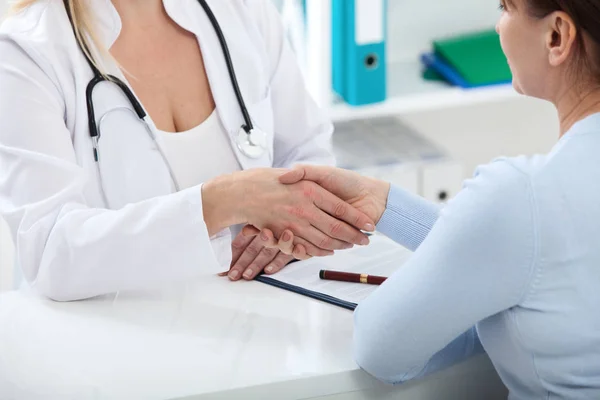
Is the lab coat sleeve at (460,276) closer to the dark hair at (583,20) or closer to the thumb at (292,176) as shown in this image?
the dark hair at (583,20)

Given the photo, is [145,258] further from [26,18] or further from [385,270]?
[26,18]

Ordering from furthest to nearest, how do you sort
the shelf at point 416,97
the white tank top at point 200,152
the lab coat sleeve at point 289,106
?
the shelf at point 416,97 < the lab coat sleeve at point 289,106 < the white tank top at point 200,152

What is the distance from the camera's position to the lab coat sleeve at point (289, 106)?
1.71 m

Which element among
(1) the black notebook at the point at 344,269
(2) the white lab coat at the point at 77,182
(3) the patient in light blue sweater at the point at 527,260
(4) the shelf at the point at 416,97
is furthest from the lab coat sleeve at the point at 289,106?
(3) the patient in light blue sweater at the point at 527,260

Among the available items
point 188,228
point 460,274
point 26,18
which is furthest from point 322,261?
point 26,18

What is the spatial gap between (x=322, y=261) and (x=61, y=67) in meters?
0.54

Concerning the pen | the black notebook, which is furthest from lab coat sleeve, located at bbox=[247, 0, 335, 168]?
the pen

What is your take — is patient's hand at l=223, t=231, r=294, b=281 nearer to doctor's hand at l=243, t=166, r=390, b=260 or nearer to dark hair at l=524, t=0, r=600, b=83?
doctor's hand at l=243, t=166, r=390, b=260

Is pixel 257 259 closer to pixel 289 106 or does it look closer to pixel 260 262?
pixel 260 262

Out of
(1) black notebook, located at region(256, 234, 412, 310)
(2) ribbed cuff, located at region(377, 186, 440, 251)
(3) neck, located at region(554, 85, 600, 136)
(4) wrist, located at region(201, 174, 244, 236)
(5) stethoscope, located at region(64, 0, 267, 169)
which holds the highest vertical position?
(3) neck, located at region(554, 85, 600, 136)

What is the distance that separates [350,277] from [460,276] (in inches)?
14.4

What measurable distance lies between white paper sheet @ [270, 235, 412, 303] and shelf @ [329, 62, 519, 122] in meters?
0.96

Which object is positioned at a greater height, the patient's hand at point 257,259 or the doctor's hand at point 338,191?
the doctor's hand at point 338,191

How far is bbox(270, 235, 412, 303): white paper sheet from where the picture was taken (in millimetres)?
1253
